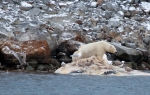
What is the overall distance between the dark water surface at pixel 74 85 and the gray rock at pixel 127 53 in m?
6.65

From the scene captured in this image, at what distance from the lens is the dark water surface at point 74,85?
17.0m

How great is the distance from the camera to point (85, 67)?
82.1 ft

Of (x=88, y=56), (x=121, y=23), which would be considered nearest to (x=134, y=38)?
(x=121, y=23)

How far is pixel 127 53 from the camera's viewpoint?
29.6m

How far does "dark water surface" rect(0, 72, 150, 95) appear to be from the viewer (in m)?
17.0

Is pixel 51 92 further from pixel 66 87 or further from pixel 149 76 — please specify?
pixel 149 76

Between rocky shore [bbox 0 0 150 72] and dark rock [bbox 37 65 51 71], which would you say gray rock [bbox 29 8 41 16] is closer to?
rocky shore [bbox 0 0 150 72]

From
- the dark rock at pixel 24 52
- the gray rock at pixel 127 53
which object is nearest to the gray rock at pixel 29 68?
the dark rock at pixel 24 52

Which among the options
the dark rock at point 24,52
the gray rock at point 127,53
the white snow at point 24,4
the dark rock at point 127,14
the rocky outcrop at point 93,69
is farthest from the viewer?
the dark rock at point 127,14

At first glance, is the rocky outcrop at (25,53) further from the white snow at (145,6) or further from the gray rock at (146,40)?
the white snow at (145,6)

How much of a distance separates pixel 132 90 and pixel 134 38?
1702cm

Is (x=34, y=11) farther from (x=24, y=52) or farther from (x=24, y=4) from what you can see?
(x=24, y=52)

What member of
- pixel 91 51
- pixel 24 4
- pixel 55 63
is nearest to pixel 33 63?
pixel 55 63

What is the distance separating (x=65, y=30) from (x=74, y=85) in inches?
598
